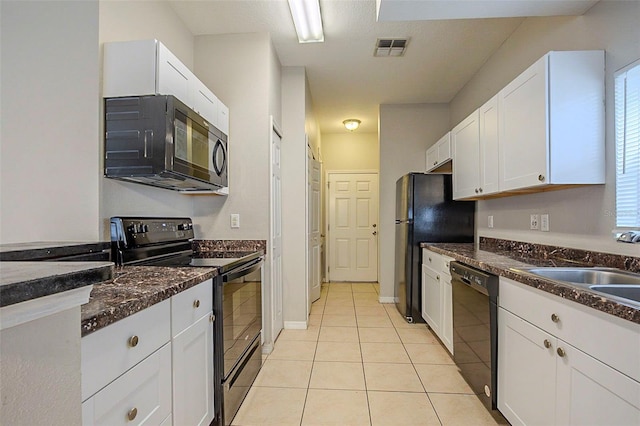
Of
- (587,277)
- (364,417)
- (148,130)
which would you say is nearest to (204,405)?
(364,417)

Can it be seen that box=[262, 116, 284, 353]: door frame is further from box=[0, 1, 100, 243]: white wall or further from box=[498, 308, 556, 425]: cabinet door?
box=[498, 308, 556, 425]: cabinet door

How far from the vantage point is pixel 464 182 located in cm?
288

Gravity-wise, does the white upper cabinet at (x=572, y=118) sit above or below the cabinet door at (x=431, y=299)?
above

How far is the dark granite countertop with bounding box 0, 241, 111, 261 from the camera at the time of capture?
111 cm

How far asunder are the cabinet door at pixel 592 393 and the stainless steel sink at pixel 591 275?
428 mm

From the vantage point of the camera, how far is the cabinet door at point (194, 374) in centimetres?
126

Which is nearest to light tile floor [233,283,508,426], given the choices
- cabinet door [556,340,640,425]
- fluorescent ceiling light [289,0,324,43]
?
cabinet door [556,340,640,425]

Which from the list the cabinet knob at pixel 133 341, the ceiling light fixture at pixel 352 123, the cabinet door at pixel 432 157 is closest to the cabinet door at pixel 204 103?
the cabinet knob at pixel 133 341

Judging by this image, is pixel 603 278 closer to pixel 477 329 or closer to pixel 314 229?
pixel 477 329

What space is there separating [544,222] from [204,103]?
254 centimetres

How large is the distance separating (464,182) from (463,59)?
126cm

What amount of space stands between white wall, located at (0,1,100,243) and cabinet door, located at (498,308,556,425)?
219 centimetres

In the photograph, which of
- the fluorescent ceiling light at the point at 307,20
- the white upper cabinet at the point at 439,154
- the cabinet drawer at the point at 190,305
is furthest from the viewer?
the white upper cabinet at the point at 439,154

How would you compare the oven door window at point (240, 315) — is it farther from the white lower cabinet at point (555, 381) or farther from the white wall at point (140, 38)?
the white lower cabinet at point (555, 381)
